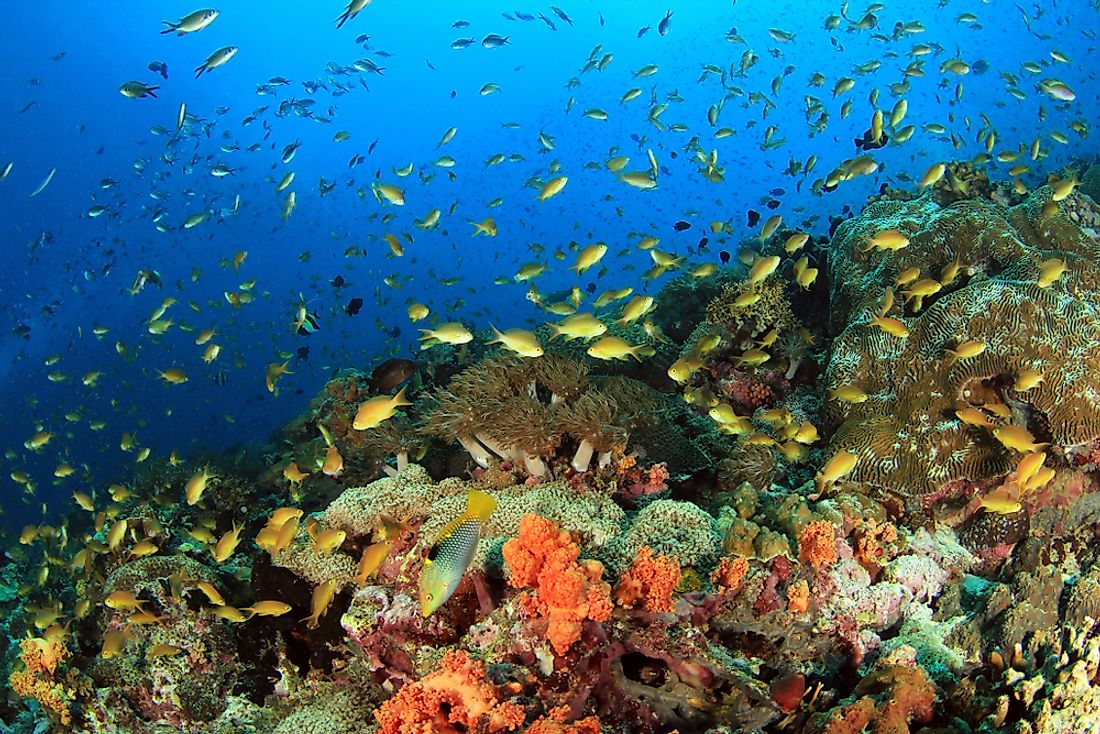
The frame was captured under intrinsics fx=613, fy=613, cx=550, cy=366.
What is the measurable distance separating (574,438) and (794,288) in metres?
5.01

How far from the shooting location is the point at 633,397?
19.8 feet

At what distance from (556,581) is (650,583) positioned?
1.77 ft

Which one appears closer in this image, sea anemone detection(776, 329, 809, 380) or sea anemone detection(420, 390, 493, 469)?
sea anemone detection(420, 390, 493, 469)

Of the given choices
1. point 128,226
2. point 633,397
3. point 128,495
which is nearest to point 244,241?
point 128,226

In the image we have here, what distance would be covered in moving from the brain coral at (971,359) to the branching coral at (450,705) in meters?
3.59

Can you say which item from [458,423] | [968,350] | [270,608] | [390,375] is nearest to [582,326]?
[458,423]

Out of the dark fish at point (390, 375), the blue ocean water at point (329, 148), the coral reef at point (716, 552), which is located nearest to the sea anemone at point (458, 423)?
the coral reef at point (716, 552)

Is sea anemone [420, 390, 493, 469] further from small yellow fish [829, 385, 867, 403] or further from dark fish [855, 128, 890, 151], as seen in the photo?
dark fish [855, 128, 890, 151]

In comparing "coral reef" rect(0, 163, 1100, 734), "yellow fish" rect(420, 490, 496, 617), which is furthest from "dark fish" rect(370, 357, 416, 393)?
"yellow fish" rect(420, 490, 496, 617)

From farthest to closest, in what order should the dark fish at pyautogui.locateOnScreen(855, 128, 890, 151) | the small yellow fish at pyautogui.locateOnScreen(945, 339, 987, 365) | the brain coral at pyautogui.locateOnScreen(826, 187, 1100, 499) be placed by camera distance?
1. the dark fish at pyautogui.locateOnScreen(855, 128, 890, 151)
2. the small yellow fish at pyautogui.locateOnScreen(945, 339, 987, 365)
3. the brain coral at pyautogui.locateOnScreen(826, 187, 1100, 499)

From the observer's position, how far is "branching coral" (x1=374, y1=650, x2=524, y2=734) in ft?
9.74

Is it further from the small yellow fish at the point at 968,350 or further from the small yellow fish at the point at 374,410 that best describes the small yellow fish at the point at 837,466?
the small yellow fish at the point at 374,410

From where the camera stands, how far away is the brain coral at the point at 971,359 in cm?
488

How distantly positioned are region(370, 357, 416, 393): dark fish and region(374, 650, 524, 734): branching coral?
7.11 m
